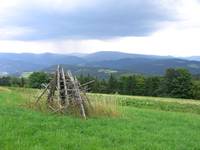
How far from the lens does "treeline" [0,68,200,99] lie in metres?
97.6

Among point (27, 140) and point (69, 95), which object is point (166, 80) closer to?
point (69, 95)

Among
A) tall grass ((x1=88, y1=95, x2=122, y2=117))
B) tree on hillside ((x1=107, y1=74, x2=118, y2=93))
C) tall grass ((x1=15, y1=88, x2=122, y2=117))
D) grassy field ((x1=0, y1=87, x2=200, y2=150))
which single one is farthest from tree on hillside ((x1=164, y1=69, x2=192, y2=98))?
grassy field ((x1=0, y1=87, x2=200, y2=150))

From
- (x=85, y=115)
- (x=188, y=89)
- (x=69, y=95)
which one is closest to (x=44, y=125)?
(x=85, y=115)

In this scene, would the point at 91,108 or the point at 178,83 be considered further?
the point at 178,83

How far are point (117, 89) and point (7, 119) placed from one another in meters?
85.5

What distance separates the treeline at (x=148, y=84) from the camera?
97625 millimetres

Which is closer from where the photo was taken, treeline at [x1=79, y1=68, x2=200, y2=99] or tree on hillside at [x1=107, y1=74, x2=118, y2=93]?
treeline at [x1=79, y1=68, x2=200, y2=99]

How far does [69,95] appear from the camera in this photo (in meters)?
25.3

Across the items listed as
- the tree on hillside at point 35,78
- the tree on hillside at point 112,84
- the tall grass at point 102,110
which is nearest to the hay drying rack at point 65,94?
the tall grass at point 102,110

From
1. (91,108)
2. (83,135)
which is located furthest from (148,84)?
(83,135)

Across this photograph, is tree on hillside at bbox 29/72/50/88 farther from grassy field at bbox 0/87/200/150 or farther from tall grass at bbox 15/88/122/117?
grassy field at bbox 0/87/200/150

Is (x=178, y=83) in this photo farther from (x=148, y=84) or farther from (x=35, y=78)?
(x=35, y=78)

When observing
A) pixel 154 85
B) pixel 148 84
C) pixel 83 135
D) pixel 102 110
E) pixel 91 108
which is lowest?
pixel 154 85

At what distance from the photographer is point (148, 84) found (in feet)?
332
